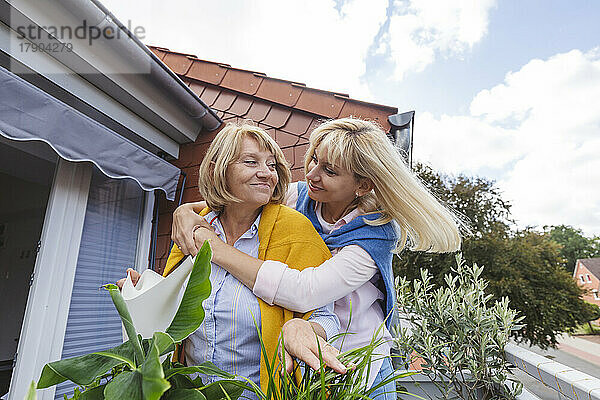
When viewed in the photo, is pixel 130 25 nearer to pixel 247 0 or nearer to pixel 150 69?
pixel 150 69

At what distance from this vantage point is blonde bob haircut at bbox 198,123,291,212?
1121 mm

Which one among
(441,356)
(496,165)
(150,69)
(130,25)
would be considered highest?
(496,165)

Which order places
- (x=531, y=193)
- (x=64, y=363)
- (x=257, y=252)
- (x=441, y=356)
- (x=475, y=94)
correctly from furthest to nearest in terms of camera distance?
(x=531, y=193) < (x=475, y=94) < (x=441, y=356) < (x=257, y=252) < (x=64, y=363)

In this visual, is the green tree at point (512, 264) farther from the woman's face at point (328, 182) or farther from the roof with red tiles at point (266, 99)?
the woman's face at point (328, 182)

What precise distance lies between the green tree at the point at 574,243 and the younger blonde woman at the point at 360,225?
43.8 meters

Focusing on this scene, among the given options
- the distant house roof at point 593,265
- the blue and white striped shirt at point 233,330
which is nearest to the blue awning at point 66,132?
the blue and white striped shirt at point 233,330

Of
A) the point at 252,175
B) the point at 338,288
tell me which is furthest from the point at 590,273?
the point at 252,175

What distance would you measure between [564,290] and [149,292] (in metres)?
12.2

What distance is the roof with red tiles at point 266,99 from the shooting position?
101 inches

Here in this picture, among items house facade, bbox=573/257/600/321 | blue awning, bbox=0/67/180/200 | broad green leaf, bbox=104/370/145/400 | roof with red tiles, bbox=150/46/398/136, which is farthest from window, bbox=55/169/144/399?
house facade, bbox=573/257/600/321

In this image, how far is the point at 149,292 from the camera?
0.64 metres

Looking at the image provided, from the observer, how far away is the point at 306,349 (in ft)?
2.23

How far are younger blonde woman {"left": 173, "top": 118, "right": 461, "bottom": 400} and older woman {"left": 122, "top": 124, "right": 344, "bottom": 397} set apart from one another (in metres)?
0.07

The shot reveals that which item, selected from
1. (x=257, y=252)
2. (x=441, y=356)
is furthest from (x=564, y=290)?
(x=257, y=252)
